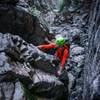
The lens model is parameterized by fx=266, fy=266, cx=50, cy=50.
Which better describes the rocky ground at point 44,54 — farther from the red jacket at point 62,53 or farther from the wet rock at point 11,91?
the red jacket at point 62,53

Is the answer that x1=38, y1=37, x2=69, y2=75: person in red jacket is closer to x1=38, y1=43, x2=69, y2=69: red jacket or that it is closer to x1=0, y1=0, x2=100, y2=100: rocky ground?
x1=38, y1=43, x2=69, y2=69: red jacket

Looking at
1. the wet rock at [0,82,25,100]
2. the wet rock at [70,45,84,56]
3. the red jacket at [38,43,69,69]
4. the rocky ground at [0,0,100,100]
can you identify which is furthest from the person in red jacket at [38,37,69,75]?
the wet rock at [70,45,84,56]

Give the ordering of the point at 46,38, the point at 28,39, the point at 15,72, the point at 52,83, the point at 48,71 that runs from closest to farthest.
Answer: the point at 15,72, the point at 52,83, the point at 48,71, the point at 28,39, the point at 46,38

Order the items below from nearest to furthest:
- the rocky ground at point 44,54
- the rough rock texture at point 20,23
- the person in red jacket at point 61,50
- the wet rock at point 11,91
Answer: the wet rock at point 11,91, the rocky ground at point 44,54, the person in red jacket at point 61,50, the rough rock texture at point 20,23

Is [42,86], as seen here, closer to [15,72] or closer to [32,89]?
[32,89]

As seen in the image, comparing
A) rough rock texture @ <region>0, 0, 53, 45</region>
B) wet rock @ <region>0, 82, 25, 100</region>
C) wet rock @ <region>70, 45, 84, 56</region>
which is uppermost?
rough rock texture @ <region>0, 0, 53, 45</region>

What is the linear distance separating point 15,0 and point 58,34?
5336 mm

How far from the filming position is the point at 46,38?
13.1 metres

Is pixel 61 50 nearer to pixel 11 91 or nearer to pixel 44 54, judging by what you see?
pixel 44 54

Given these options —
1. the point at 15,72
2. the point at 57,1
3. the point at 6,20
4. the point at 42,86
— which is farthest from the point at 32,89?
the point at 57,1

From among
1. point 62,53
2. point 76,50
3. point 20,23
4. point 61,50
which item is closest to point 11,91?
point 61,50

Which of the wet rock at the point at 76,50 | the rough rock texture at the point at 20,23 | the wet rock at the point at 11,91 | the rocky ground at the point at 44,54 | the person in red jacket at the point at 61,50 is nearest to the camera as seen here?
the wet rock at the point at 11,91

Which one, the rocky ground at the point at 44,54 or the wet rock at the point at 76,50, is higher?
the rocky ground at the point at 44,54

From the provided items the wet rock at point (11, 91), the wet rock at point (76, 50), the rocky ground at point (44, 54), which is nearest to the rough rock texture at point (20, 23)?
the rocky ground at point (44, 54)
